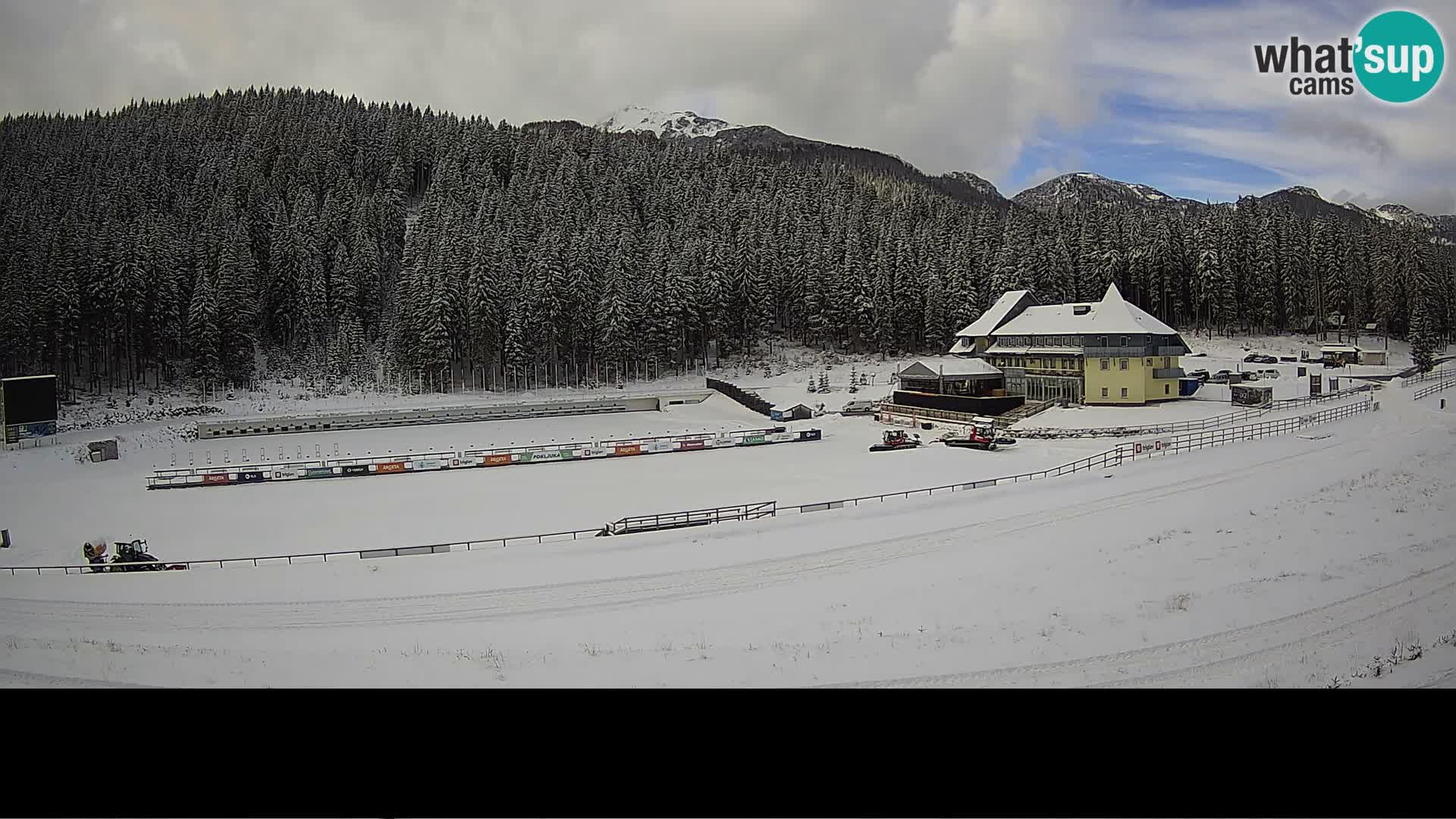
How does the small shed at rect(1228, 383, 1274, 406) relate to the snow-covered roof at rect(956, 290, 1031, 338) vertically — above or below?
below

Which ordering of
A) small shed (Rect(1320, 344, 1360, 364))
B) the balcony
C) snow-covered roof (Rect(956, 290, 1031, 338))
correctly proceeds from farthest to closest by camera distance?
1. snow-covered roof (Rect(956, 290, 1031, 338))
2. the balcony
3. small shed (Rect(1320, 344, 1360, 364))

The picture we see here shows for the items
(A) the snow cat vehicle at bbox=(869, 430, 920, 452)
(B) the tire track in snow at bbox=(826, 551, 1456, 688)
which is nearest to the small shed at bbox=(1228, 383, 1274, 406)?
(A) the snow cat vehicle at bbox=(869, 430, 920, 452)

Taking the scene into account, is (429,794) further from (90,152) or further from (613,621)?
(90,152)

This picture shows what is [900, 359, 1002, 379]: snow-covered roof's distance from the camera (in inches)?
882

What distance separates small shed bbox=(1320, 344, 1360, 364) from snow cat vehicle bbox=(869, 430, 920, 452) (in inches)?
373

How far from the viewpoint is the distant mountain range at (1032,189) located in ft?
16.3

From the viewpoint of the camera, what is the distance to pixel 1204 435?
49.8 feet

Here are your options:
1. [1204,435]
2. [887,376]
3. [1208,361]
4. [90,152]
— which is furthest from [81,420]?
[1208,361]

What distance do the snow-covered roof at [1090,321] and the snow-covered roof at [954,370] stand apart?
4.23ft

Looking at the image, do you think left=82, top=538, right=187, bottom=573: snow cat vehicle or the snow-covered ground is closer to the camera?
the snow-covered ground

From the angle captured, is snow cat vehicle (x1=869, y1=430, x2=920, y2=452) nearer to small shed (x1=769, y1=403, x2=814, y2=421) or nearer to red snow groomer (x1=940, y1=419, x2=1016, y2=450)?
red snow groomer (x1=940, y1=419, x2=1016, y2=450)

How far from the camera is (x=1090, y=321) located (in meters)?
21.5

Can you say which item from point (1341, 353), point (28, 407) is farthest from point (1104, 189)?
point (1341, 353)

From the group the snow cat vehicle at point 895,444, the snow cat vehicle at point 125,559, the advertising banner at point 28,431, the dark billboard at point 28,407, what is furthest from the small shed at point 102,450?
the snow cat vehicle at point 895,444
